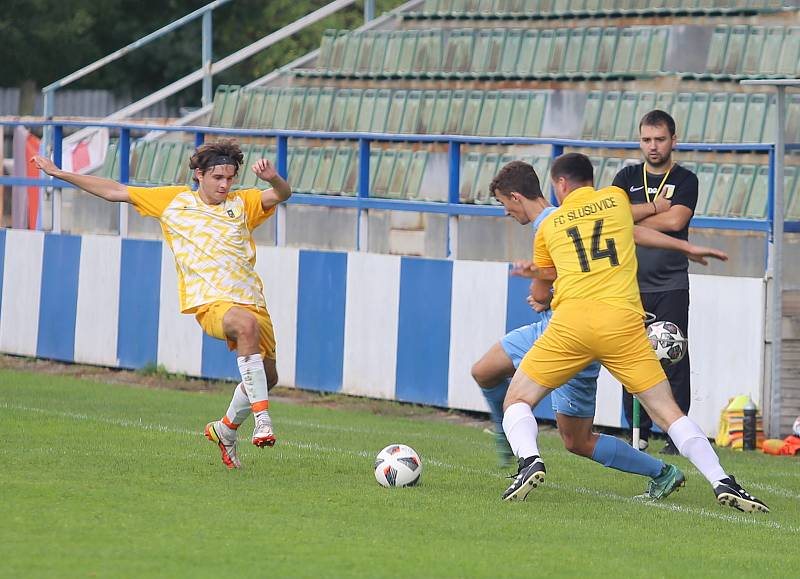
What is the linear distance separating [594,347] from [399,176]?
9.67 metres

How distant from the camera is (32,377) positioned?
48.4 ft

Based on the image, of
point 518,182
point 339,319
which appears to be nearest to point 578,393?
point 518,182

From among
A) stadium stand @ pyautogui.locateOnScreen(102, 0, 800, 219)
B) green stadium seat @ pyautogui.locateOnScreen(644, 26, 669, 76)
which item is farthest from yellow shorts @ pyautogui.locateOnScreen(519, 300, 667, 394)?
green stadium seat @ pyautogui.locateOnScreen(644, 26, 669, 76)

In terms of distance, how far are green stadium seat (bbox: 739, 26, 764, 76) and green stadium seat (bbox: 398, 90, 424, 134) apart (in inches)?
145

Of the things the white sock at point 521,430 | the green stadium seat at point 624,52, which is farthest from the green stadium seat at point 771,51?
the white sock at point 521,430

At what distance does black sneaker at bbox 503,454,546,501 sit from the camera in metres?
8.19

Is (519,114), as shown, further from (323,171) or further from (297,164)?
(297,164)

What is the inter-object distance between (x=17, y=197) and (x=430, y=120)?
5.43 meters

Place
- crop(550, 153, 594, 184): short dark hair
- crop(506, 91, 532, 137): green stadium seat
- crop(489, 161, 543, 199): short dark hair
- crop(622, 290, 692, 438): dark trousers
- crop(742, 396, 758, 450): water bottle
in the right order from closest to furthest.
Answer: crop(550, 153, 594, 184): short dark hair, crop(489, 161, 543, 199): short dark hair, crop(622, 290, 692, 438): dark trousers, crop(742, 396, 758, 450): water bottle, crop(506, 91, 532, 137): green stadium seat

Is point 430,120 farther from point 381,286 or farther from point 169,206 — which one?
point 169,206

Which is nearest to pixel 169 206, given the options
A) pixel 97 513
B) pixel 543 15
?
pixel 97 513

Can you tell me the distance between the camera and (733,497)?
820 cm

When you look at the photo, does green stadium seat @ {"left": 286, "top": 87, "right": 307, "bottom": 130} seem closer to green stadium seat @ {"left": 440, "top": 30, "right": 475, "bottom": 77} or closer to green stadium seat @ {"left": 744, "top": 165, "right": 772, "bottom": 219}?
green stadium seat @ {"left": 440, "top": 30, "right": 475, "bottom": 77}

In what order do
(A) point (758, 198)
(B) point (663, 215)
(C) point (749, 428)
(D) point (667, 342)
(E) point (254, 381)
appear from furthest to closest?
(A) point (758, 198) → (C) point (749, 428) → (D) point (667, 342) → (B) point (663, 215) → (E) point (254, 381)
